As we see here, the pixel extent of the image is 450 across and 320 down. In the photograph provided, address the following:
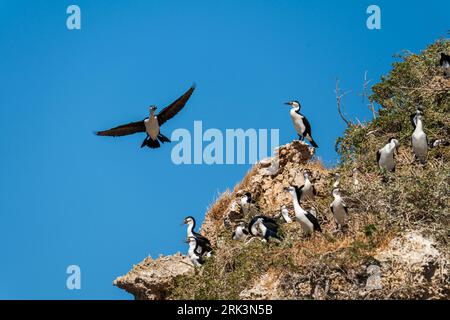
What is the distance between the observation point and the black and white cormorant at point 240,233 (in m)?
24.8

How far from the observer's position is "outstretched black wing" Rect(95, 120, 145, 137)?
2842 cm

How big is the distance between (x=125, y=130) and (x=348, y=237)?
8.35 meters

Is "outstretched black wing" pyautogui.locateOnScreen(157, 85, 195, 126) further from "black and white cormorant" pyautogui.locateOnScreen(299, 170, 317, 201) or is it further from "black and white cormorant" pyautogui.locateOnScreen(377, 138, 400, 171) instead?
"black and white cormorant" pyautogui.locateOnScreen(377, 138, 400, 171)

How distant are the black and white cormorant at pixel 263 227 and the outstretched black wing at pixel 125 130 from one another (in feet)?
16.7

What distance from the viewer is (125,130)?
28766 mm

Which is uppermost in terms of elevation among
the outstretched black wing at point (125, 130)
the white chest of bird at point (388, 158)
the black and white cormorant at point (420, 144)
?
the outstretched black wing at point (125, 130)

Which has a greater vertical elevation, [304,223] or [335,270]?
[304,223]

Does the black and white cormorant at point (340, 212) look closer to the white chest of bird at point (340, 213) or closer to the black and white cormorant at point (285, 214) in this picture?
the white chest of bird at point (340, 213)

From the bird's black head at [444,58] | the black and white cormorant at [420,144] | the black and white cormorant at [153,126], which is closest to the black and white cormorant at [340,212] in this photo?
the black and white cormorant at [420,144]

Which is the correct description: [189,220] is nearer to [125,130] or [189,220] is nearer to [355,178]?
[125,130]

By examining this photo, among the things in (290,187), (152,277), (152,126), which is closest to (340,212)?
(290,187)

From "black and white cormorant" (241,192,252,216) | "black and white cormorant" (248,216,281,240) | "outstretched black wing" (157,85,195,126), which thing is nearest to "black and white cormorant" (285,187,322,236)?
"black and white cormorant" (248,216,281,240)
